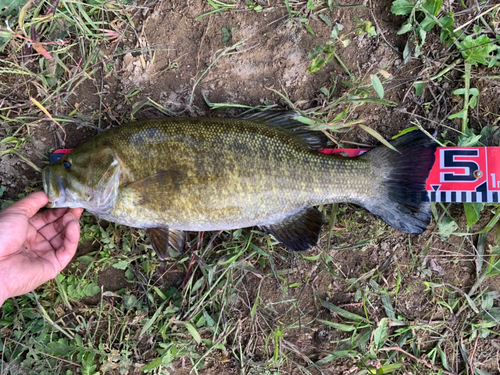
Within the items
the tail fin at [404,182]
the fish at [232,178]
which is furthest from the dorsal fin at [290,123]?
the tail fin at [404,182]

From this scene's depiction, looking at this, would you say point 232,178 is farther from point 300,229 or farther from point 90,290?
point 90,290

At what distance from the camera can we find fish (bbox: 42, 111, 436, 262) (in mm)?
2764

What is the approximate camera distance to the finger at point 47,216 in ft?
10.2

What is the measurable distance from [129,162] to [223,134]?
31.2 inches

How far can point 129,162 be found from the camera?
2764 mm

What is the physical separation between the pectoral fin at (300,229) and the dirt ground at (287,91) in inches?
13.5

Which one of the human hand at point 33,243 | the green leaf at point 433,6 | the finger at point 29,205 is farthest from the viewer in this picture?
the green leaf at point 433,6

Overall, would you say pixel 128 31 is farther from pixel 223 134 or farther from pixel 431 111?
pixel 431 111

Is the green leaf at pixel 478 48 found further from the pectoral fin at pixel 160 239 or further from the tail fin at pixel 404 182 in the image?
the pectoral fin at pixel 160 239

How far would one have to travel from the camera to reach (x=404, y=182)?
295 centimetres

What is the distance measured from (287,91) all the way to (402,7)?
1280 millimetres

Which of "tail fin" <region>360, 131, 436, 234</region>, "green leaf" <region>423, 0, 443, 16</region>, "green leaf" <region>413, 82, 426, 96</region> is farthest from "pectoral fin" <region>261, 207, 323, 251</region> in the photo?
"green leaf" <region>423, 0, 443, 16</region>

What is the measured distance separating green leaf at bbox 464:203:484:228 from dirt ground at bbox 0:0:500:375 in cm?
12

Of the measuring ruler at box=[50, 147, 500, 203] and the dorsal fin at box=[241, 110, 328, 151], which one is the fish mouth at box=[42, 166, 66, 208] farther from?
the measuring ruler at box=[50, 147, 500, 203]
